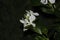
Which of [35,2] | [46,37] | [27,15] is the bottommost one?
[46,37]

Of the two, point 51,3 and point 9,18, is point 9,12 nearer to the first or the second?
point 9,18

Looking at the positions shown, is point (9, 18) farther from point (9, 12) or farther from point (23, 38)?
point (23, 38)

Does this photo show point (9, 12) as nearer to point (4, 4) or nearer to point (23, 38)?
point (4, 4)

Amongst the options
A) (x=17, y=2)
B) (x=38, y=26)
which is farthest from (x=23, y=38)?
(x=17, y=2)

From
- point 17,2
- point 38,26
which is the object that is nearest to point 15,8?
point 17,2

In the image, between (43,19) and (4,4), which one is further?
(43,19)

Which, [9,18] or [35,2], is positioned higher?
[35,2]

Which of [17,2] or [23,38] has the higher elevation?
[17,2]

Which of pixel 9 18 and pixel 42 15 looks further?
pixel 42 15
